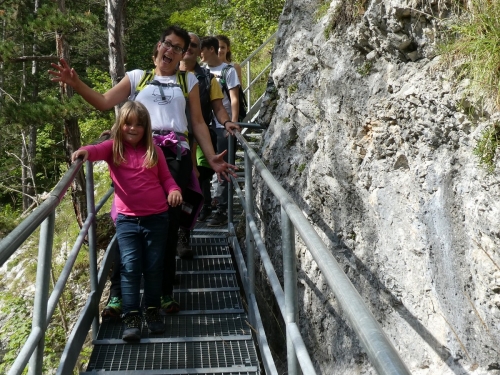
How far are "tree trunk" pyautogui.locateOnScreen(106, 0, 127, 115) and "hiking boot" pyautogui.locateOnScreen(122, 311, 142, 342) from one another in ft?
17.3

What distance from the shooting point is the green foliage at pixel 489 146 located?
2.37 metres

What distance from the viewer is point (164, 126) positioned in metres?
3.93

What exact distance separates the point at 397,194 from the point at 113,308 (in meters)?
2.10

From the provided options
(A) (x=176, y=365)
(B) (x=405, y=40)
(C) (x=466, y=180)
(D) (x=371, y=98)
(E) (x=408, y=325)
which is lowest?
(A) (x=176, y=365)

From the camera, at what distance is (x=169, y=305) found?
13.1ft

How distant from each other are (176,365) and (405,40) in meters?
2.43

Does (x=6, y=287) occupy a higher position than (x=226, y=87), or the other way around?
(x=226, y=87)

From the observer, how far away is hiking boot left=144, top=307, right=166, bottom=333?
3.67m

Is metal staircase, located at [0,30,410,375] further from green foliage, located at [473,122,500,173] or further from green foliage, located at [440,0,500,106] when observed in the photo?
green foliage, located at [440,0,500,106]

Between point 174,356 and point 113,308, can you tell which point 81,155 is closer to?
point 113,308

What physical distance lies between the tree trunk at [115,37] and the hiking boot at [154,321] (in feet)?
17.1

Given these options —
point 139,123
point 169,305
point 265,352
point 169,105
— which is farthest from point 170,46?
point 265,352

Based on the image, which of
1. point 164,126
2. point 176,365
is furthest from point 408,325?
point 164,126

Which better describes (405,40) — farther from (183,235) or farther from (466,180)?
(183,235)
